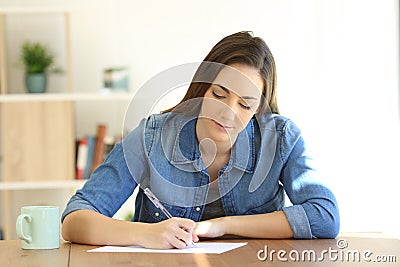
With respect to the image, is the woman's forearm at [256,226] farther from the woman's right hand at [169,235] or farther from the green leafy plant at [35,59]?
the green leafy plant at [35,59]

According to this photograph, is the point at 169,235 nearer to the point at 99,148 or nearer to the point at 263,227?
the point at 263,227

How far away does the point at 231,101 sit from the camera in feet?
6.08

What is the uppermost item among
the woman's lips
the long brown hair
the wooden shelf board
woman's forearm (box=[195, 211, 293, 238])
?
the long brown hair

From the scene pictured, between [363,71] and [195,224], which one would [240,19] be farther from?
[195,224]

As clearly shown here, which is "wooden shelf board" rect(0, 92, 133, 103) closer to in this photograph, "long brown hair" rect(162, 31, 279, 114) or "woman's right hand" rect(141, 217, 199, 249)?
"long brown hair" rect(162, 31, 279, 114)

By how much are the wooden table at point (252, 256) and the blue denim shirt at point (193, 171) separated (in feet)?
0.71

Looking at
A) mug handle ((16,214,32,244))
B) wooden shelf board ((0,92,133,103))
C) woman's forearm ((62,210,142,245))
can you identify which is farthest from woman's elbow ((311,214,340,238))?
wooden shelf board ((0,92,133,103))

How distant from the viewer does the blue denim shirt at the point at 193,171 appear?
6.34 ft

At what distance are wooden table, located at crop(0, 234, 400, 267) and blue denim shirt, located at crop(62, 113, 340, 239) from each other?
0.22 meters

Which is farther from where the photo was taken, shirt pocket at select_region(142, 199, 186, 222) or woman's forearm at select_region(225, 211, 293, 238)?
shirt pocket at select_region(142, 199, 186, 222)

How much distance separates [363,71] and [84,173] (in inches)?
57.1

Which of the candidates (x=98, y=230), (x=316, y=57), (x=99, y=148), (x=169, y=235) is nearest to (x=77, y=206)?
(x=98, y=230)

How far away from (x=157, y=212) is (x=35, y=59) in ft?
6.81

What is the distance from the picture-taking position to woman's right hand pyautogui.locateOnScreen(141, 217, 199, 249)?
5.45ft
